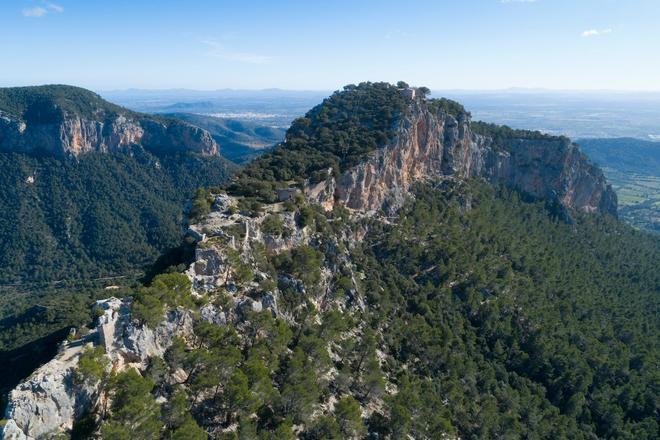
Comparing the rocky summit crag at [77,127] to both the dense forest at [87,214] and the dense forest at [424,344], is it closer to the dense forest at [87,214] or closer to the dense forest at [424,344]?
the dense forest at [87,214]

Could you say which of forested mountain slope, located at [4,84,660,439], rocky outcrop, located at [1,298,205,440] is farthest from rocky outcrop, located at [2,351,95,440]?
forested mountain slope, located at [4,84,660,439]

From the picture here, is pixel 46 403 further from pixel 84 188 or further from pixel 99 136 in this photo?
pixel 99 136

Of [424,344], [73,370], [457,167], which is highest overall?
[457,167]

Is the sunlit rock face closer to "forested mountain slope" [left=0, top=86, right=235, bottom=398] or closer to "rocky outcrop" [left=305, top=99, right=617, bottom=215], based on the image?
"forested mountain slope" [left=0, top=86, right=235, bottom=398]

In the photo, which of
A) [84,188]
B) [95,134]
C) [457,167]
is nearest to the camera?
[457,167]

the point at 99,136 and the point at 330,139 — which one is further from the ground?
the point at 330,139

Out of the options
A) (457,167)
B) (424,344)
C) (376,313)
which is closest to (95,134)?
(457,167)

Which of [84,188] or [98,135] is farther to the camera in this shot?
[98,135]

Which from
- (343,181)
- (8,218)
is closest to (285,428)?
(343,181)
